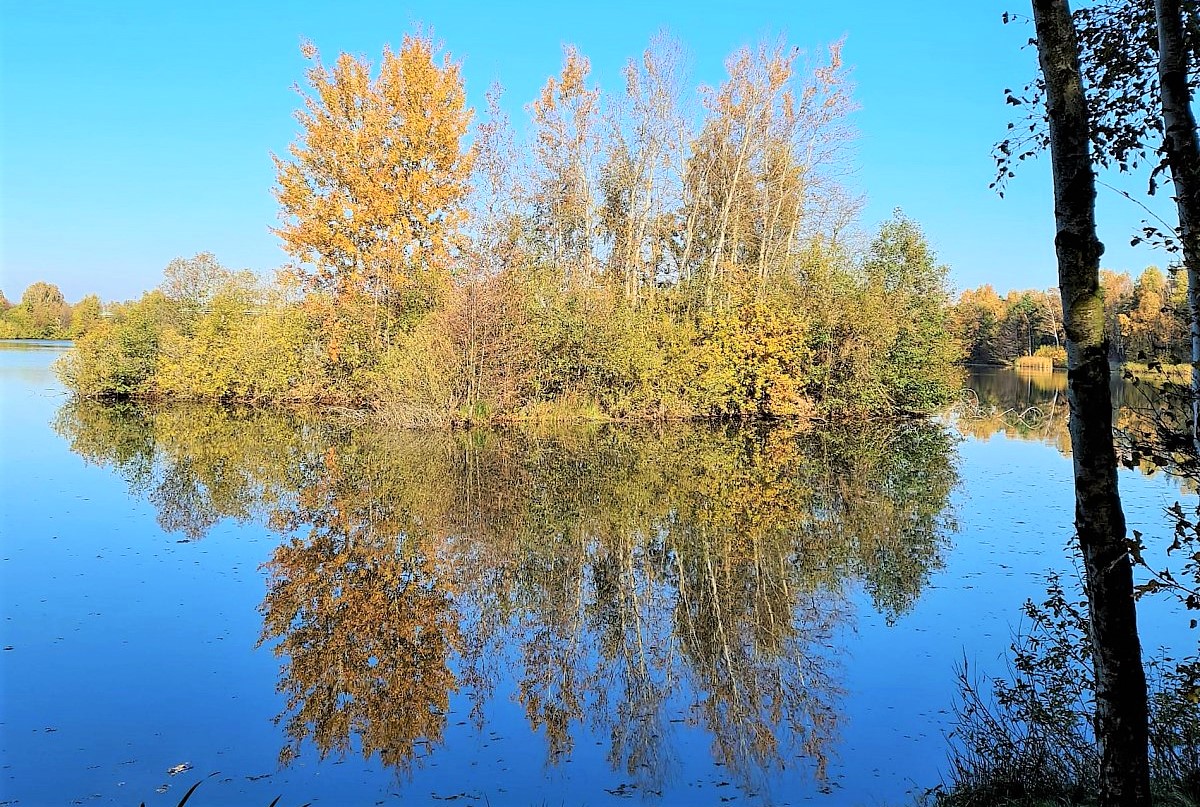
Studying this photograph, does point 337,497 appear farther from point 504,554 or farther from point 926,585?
point 926,585

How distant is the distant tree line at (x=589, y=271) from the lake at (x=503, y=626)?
9.50m

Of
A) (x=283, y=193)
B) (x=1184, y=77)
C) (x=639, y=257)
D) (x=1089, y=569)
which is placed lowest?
(x=1089, y=569)

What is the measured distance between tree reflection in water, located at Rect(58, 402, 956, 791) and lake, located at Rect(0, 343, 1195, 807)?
0.12ft

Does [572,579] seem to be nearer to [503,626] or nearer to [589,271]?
[503,626]

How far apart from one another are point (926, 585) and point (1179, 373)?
5794 millimetres

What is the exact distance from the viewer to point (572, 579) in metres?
8.40

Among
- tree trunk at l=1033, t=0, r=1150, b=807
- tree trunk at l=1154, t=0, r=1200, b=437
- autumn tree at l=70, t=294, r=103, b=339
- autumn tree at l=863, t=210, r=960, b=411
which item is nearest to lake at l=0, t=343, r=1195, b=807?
tree trunk at l=1033, t=0, r=1150, b=807

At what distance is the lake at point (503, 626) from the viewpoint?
4742 mm

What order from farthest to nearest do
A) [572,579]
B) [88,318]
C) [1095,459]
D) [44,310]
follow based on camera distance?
[44,310] → [88,318] → [572,579] → [1095,459]

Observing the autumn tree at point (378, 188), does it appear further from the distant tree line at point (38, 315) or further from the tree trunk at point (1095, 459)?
the distant tree line at point (38, 315)

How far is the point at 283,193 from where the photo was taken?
2645 centimetres

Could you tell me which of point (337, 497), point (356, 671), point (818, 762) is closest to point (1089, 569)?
point (818, 762)

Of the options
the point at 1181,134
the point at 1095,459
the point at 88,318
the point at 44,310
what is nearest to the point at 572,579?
the point at 1095,459

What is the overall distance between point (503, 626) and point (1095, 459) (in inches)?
204
